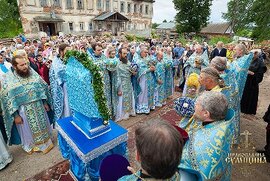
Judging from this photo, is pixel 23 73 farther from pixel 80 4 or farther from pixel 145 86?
pixel 80 4

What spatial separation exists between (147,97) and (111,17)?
32.7m

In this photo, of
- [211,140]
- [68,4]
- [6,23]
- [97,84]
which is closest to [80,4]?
[68,4]

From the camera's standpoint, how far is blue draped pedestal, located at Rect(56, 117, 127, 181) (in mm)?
2666

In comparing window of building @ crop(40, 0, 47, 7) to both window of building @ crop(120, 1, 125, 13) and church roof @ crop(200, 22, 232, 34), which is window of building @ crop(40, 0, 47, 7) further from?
church roof @ crop(200, 22, 232, 34)

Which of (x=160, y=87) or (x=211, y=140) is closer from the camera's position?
(x=211, y=140)

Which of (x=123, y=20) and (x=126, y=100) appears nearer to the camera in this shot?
(x=126, y=100)

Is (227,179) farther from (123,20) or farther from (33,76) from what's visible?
(123,20)

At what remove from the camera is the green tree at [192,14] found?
39.6 meters

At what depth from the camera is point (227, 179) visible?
2.08m

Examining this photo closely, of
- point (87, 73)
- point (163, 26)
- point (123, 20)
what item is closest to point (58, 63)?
point (87, 73)

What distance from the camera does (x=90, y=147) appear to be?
2.66 meters

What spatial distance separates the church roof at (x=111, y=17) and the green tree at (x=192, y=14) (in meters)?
11.4

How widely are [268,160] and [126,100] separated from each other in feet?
11.5

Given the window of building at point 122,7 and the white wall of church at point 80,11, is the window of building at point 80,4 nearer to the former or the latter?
the white wall of church at point 80,11
